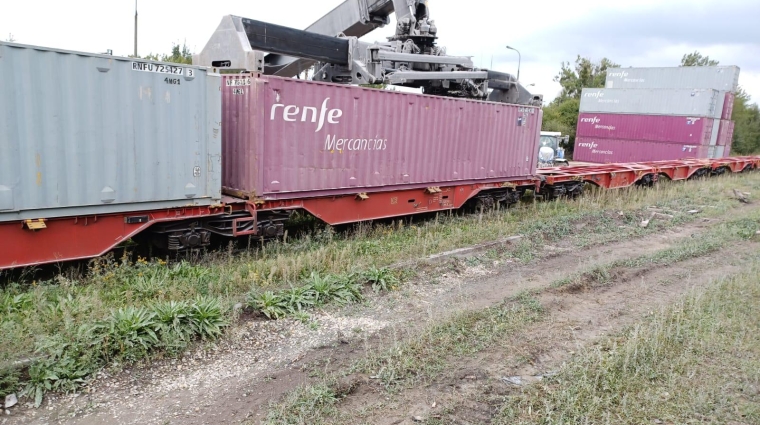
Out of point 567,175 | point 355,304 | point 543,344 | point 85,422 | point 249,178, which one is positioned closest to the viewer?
point 85,422

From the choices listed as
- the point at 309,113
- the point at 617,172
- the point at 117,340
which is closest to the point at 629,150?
the point at 617,172

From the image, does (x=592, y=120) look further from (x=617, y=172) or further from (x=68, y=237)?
(x=68, y=237)

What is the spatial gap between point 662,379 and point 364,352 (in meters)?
2.62

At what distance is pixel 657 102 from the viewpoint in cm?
2989

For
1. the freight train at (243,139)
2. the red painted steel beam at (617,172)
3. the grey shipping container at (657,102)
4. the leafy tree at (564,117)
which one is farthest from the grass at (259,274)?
the leafy tree at (564,117)

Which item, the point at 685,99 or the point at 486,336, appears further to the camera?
the point at 685,99

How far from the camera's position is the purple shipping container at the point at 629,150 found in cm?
2838

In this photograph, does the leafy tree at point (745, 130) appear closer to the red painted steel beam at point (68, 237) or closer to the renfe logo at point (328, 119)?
the renfe logo at point (328, 119)

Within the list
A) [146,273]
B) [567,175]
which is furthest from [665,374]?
[567,175]

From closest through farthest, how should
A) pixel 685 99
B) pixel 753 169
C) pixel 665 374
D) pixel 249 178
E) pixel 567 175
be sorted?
pixel 665 374, pixel 249 178, pixel 567 175, pixel 753 169, pixel 685 99

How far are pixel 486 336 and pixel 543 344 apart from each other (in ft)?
1.83

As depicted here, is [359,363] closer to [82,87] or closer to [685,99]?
[82,87]

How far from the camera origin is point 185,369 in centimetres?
479

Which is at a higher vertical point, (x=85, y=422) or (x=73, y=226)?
(x=73, y=226)
